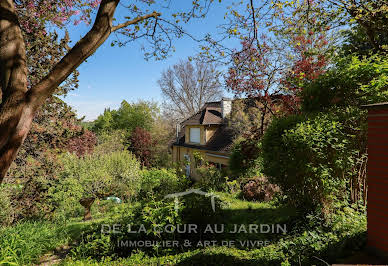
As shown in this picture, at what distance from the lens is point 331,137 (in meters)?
3.99

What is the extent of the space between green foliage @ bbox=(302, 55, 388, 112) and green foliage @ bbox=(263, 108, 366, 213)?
0.27 metres

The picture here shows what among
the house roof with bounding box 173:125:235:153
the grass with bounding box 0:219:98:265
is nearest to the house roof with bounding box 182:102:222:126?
the house roof with bounding box 173:125:235:153

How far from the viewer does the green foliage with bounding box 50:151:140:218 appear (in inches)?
334

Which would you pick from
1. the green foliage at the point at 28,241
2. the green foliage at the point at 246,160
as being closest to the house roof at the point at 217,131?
the green foliage at the point at 246,160

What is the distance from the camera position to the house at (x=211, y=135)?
50.4 feet

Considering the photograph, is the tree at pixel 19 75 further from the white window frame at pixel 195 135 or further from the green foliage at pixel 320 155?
the white window frame at pixel 195 135

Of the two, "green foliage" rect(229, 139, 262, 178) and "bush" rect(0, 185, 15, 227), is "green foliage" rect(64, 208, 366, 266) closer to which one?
"bush" rect(0, 185, 15, 227)

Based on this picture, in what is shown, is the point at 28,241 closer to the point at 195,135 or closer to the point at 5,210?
the point at 5,210

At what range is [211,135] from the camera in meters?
17.6

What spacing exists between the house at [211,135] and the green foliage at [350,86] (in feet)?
32.1

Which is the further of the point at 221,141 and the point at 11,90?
the point at 221,141

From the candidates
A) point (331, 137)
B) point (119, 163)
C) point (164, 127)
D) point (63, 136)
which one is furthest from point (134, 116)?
point (331, 137)

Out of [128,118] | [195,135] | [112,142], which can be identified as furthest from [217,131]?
[128,118]

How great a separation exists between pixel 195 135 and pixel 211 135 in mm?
1832
